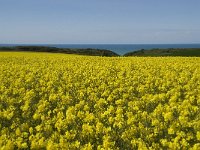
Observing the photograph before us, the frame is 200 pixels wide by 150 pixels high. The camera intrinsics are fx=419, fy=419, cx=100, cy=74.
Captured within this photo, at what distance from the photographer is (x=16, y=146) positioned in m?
8.78

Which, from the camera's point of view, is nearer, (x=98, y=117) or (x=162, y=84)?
(x=98, y=117)

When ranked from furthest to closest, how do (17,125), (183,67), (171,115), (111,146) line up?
(183,67)
(17,125)
(171,115)
(111,146)

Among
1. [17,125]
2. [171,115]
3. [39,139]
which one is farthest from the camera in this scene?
[17,125]

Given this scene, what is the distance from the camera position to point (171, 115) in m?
9.46

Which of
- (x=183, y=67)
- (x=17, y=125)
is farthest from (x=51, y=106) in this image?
(x=183, y=67)

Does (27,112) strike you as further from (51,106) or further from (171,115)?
(171,115)

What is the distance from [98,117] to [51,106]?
2.71 metres

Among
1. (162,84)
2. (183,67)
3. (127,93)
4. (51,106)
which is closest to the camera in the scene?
(51,106)

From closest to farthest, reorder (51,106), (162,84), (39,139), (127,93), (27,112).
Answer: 1. (39,139)
2. (27,112)
3. (51,106)
4. (127,93)
5. (162,84)

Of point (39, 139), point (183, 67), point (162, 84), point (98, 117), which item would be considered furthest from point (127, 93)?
point (183, 67)

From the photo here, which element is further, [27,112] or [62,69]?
[62,69]

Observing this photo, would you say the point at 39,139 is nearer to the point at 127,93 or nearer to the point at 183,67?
the point at 127,93

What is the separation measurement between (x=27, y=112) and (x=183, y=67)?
11.3 meters

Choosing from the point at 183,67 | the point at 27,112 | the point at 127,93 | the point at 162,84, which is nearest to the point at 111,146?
the point at 27,112
